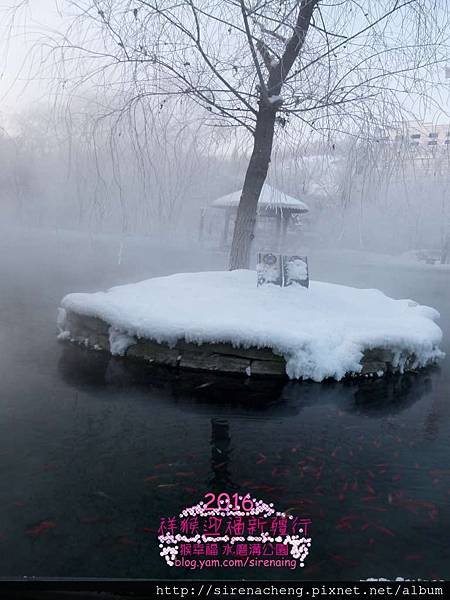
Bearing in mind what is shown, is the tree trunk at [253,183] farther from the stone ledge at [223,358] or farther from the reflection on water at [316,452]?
the reflection on water at [316,452]

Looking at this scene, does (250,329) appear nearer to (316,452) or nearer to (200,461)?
(316,452)

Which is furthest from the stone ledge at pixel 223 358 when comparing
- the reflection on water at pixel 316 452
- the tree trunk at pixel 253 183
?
the tree trunk at pixel 253 183

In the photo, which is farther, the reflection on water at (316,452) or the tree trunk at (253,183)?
the tree trunk at (253,183)

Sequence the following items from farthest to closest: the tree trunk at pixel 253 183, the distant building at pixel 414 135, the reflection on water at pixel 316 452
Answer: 1. the tree trunk at pixel 253 183
2. the distant building at pixel 414 135
3. the reflection on water at pixel 316 452

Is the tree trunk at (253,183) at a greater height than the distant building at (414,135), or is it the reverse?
the distant building at (414,135)

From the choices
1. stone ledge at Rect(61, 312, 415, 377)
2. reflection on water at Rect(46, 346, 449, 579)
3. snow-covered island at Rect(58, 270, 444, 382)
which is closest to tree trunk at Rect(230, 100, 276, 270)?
snow-covered island at Rect(58, 270, 444, 382)

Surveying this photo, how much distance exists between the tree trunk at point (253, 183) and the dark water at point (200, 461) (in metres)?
3.02

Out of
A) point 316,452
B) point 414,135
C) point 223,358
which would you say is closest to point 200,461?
point 316,452

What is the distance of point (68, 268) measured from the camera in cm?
1485

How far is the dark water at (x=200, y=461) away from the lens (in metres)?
2.33

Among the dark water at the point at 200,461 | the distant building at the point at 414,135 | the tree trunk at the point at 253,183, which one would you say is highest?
the distant building at the point at 414,135

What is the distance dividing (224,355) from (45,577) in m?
3.23
